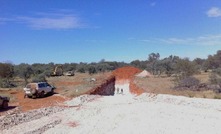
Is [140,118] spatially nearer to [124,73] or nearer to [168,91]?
[168,91]

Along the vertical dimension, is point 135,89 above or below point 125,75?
below

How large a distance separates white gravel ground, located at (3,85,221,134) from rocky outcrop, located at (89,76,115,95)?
9.09 m

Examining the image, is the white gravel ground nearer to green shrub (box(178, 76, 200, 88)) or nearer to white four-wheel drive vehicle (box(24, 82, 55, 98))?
white four-wheel drive vehicle (box(24, 82, 55, 98))

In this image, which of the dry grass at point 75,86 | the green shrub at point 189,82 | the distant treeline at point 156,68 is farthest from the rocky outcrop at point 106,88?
the distant treeline at point 156,68

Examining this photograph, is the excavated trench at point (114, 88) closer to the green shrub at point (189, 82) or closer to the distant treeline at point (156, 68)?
the green shrub at point (189, 82)

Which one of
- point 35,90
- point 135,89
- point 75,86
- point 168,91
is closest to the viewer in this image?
point 35,90

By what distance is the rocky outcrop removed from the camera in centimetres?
4328

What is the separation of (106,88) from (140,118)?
2323cm

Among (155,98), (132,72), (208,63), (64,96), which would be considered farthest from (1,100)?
(208,63)

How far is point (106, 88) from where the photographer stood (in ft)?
158

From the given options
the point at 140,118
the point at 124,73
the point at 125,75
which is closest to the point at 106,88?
the point at 125,75

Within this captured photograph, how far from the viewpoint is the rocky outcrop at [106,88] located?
43.3 metres

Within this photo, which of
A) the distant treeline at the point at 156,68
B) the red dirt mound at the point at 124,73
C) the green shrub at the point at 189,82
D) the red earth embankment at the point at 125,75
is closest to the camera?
the green shrub at the point at 189,82

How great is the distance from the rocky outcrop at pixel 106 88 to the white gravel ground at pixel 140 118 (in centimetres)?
909
